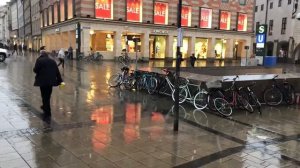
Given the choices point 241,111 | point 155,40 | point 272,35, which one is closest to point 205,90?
point 241,111

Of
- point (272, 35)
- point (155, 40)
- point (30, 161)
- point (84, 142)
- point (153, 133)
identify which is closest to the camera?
point (30, 161)

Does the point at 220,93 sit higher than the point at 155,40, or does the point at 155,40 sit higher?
the point at 155,40

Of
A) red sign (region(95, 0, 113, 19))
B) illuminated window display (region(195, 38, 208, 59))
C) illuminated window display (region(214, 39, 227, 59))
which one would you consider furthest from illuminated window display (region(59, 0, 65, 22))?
illuminated window display (region(214, 39, 227, 59))

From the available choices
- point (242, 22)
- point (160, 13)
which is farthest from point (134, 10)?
point (242, 22)

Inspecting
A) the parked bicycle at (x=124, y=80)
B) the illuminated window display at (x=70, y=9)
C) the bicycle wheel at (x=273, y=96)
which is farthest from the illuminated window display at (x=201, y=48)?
the bicycle wheel at (x=273, y=96)

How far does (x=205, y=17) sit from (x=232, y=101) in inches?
1404

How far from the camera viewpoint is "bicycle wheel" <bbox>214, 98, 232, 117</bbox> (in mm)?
9382

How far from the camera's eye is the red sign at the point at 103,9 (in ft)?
114

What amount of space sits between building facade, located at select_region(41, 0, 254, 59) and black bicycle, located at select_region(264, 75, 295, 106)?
759 inches

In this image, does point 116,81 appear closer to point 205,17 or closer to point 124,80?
point 124,80

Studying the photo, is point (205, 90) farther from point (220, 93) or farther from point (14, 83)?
point (14, 83)

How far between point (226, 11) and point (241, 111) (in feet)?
127

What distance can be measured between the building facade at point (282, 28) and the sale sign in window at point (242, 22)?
2981 millimetres

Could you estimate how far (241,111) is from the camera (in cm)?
983
